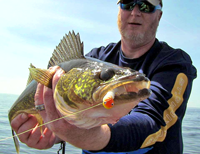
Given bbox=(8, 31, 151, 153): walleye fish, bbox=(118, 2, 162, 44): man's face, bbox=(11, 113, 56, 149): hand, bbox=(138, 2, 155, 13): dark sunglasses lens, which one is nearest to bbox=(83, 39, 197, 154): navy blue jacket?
bbox=(118, 2, 162, 44): man's face

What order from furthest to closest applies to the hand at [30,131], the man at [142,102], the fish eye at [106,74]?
the hand at [30,131] → the man at [142,102] → the fish eye at [106,74]

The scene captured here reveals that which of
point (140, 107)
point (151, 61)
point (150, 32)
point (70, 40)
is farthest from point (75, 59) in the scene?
point (150, 32)

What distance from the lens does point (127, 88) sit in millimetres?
1315

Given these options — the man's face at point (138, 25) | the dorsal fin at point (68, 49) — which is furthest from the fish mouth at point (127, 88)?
the man's face at point (138, 25)

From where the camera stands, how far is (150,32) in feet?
10.9

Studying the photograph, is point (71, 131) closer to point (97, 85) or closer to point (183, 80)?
point (97, 85)

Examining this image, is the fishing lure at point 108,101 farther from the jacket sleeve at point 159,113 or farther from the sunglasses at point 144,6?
the sunglasses at point 144,6

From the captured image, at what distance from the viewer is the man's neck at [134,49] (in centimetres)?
319

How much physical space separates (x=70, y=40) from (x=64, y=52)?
16 centimetres

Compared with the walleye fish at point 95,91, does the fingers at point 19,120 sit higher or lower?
lower

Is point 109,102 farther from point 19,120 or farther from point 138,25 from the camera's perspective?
point 138,25

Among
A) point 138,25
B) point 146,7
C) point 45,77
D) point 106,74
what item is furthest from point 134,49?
point 106,74

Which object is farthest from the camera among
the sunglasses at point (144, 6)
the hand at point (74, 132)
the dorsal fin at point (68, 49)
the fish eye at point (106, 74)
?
the sunglasses at point (144, 6)

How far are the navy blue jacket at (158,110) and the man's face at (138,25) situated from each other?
0.82 feet
